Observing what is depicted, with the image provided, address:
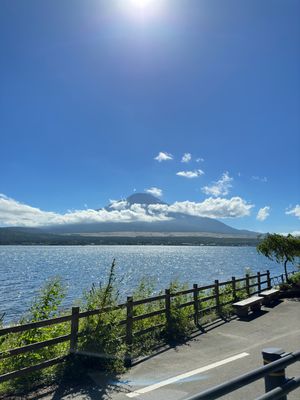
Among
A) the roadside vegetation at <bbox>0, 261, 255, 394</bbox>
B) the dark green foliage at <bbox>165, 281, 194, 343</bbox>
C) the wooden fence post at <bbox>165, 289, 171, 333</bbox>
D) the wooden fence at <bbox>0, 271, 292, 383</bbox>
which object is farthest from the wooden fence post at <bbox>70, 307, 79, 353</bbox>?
the wooden fence post at <bbox>165, 289, 171, 333</bbox>

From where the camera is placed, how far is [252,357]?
7801 mm

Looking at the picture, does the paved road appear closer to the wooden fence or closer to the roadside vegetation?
the roadside vegetation

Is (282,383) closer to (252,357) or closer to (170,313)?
(252,357)

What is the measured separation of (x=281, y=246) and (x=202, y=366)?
1606cm

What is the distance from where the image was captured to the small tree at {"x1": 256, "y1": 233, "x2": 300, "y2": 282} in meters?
21.5

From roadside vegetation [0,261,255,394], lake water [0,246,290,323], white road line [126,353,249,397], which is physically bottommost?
lake water [0,246,290,323]

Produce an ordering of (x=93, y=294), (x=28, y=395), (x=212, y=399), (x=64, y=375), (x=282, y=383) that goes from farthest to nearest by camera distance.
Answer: (x=93, y=294)
(x=64, y=375)
(x=28, y=395)
(x=282, y=383)
(x=212, y=399)

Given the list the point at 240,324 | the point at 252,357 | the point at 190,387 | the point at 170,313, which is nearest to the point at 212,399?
the point at 190,387

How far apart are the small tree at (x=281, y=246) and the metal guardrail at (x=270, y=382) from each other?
2031 cm

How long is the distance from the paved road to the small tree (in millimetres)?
10619

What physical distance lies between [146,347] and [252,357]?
2597 mm

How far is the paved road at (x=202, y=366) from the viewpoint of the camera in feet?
19.4

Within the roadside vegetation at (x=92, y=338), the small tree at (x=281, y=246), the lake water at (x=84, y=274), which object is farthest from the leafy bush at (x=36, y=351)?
the small tree at (x=281, y=246)

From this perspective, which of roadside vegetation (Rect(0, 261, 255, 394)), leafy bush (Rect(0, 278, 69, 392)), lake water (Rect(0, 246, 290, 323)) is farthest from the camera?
lake water (Rect(0, 246, 290, 323))
